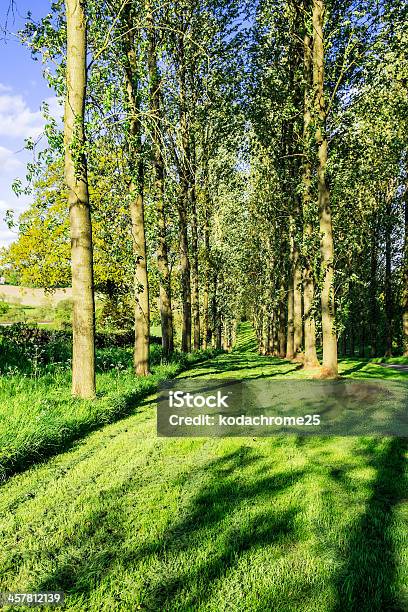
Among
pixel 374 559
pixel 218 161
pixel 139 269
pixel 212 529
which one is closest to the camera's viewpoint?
pixel 374 559

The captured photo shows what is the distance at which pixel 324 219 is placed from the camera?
12562mm

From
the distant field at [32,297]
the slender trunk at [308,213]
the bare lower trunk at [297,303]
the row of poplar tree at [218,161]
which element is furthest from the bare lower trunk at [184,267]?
the distant field at [32,297]

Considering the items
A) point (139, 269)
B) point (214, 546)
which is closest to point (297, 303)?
point (139, 269)

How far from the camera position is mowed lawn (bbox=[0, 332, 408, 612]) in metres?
2.63

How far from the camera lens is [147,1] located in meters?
10.6

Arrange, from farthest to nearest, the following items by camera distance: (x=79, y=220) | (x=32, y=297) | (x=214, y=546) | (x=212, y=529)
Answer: (x=32, y=297) < (x=79, y=220) < (x=212, y=529) < (x=214, y=546)

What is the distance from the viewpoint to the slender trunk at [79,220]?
7523 mm

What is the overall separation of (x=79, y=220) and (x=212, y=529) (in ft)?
19.9

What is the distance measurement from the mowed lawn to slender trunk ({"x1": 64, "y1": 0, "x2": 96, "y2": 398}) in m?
2.47

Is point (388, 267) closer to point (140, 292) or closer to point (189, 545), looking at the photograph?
point (140, 292)

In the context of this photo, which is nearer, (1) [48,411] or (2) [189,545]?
(2) [189,545]

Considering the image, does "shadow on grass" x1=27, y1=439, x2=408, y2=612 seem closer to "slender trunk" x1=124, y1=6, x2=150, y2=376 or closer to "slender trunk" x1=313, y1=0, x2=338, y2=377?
"slender trunk" x1=124, y1=6, x2=150, y2=376

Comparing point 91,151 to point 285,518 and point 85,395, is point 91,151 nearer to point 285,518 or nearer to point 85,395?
point 85,395

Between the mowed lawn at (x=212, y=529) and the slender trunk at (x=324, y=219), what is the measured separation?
7.21 metres
